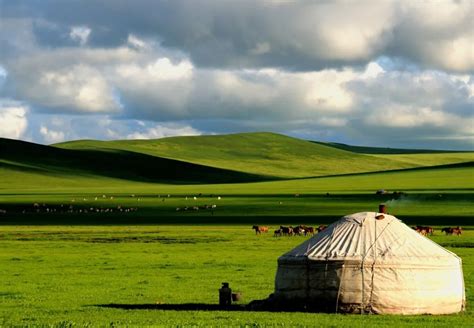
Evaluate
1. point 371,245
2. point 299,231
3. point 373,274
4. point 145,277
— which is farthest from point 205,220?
point 373,274

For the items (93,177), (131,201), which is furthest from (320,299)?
(93,177)

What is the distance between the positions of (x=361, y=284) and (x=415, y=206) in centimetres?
6755

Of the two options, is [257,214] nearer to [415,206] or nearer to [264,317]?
[415,206]

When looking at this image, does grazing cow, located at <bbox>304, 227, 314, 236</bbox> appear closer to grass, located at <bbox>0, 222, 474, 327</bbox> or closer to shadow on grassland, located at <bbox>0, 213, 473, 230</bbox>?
grass, located at <bbox>0, 222, 474, 327</bbox>

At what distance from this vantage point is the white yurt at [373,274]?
22234 mm

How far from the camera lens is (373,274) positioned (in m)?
22.2

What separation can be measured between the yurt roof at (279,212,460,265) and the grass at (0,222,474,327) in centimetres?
140

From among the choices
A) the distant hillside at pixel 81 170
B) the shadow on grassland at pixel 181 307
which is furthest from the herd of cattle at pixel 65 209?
the distant hillside at pixel 81 170

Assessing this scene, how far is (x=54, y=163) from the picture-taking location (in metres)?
190

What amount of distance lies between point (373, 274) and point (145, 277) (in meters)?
11.9

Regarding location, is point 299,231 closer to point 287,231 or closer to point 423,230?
point 287,231

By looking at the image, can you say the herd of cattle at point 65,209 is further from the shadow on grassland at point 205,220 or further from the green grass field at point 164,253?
the shadow on grassland at point 205,220

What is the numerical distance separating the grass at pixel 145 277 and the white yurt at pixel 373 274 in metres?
0.64

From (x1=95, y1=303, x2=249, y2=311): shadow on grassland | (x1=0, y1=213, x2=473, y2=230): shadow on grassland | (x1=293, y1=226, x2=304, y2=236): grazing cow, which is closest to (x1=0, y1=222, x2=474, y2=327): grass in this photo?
(x1=95, y1=303, x2=249, y2=311): shadow on grassland
